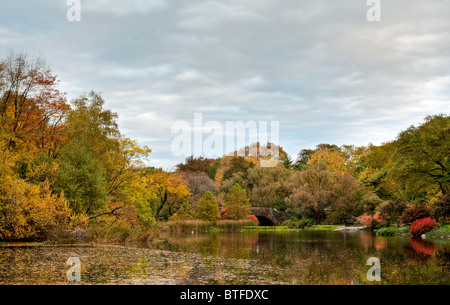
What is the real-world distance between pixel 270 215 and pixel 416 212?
26.5 m

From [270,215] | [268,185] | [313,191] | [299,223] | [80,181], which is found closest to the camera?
[80,181]

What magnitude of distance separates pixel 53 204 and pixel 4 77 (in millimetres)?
10412

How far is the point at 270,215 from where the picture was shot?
5806cm

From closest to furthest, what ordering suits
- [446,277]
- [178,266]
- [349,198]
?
1. [446,277]
2. [178,266]
3. [349,198]

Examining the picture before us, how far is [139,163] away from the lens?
36094 millimetres

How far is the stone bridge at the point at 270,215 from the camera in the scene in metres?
57.9

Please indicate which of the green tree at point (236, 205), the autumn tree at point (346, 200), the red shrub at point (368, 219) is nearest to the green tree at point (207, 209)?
the green tree at point (236, 205)

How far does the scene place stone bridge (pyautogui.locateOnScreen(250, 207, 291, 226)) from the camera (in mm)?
57894

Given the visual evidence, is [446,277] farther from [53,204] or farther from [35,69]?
[35,69]

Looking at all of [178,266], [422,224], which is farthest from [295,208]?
[178,266]

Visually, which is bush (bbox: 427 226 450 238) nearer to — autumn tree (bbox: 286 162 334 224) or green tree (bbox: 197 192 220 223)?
autumn tree (bbox: 286 162 334 224)

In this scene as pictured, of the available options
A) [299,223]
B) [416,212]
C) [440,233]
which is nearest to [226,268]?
[440,233]

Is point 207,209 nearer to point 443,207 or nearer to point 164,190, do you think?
point 164,190

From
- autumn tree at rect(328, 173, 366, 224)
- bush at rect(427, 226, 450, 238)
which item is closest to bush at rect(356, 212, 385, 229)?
autumn tree at rect(328, 173, 366, 224)
